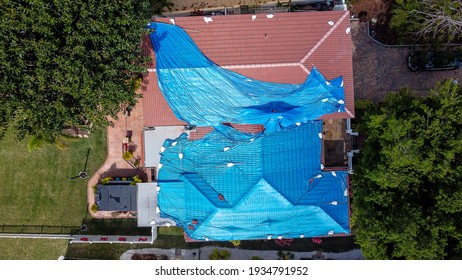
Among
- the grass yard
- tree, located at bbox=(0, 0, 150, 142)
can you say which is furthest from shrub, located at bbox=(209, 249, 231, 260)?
tree, located at bbox=(0, 0, 150, 142)

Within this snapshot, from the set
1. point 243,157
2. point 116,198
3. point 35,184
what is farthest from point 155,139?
point 35,184

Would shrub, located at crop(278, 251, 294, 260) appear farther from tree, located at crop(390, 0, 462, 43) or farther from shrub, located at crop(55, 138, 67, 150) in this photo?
tree, located at crop(390, 0, 462, 43)

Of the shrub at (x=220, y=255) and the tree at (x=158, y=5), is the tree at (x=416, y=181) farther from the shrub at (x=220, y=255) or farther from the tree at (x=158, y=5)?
the tree at (x=158, y=5)

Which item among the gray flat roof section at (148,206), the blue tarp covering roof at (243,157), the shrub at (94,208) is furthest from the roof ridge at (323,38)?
the shrub at (94,208)

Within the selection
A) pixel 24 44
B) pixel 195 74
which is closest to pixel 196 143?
pixel 195 74

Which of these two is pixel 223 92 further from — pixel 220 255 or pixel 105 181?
pixel 220 255

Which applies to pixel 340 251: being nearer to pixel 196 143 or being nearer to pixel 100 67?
pixel 196 143
